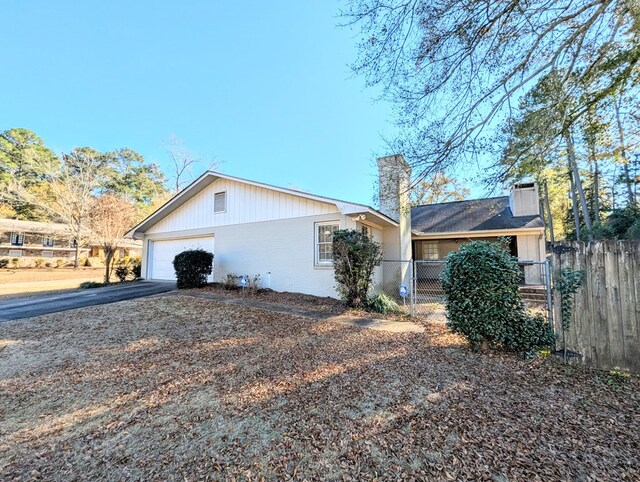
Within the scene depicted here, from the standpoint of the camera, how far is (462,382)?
3475 millimetres

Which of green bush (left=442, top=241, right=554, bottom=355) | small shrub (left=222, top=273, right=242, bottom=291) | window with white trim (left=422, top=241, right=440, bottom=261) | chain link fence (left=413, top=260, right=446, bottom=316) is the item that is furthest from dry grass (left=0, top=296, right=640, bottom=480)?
window with white trim (left=422, top=241, right=440, bottom=261)

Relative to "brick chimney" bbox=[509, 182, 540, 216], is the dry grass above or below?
below

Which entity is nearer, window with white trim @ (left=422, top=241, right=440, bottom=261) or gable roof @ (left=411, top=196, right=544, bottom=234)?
gable roof @ (left=411, top=196, right=544, bottom=234)

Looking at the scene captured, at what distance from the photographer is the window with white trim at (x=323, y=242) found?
9.33 meters

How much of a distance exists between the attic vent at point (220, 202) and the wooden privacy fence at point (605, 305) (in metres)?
11.0

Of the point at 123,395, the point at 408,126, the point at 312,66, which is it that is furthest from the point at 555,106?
the point at 123,395

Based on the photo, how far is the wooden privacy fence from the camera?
12.0 ft

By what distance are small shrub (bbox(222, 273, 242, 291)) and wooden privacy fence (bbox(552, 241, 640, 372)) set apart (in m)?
9.34

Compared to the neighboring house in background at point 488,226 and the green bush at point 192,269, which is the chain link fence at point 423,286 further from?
the green bush at point 192,269

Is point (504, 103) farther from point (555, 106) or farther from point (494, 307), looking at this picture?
point (494, 307)

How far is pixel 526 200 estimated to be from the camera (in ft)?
43.5

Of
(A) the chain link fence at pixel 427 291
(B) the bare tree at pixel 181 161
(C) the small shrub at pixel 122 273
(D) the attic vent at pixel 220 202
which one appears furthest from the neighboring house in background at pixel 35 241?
(A) the chain link fence at pixel 427 291

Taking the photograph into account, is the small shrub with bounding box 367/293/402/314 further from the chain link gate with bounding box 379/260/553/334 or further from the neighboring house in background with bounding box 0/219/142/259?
the neighboring house in background with bounding box 0/219/142/259

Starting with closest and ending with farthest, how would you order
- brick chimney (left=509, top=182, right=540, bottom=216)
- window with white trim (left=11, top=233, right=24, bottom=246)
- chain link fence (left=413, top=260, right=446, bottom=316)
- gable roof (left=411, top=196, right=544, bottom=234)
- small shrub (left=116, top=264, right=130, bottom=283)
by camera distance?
chain link fence (left=413, top=260, right=446, bottom=316), gable roof (left=411, top=196, right=544, bottom=234), brick chimney (left=509, top=182, right=540, bottom=216), small shrub (left=116, top=264, right=130, bottom=283), window with white trim (left=11, top=233, right=24, bottom=246)
